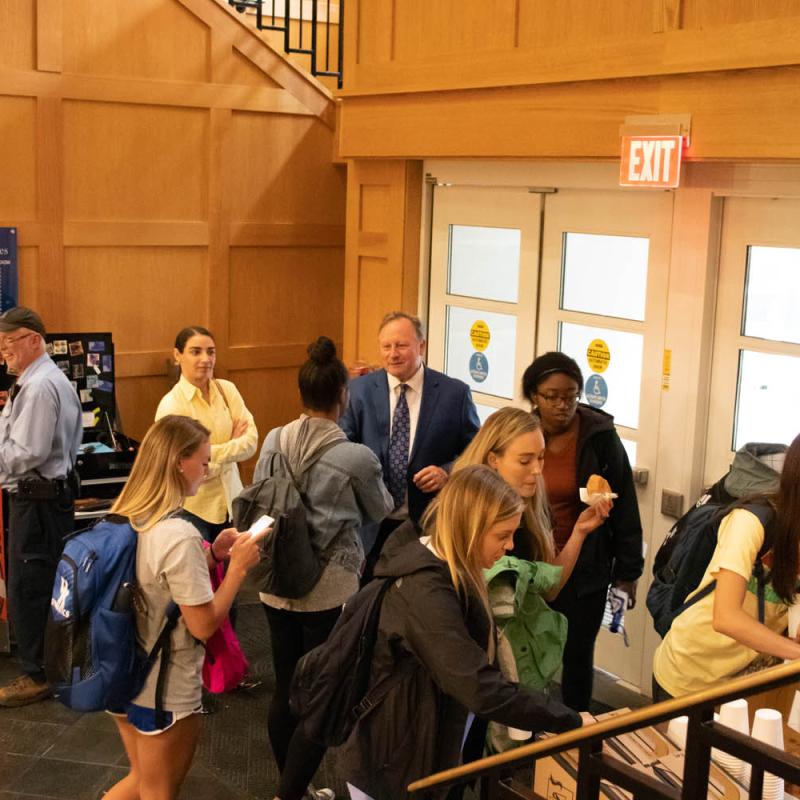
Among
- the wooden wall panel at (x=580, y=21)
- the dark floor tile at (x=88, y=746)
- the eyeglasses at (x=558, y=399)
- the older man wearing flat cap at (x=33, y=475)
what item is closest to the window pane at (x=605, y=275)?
the wooden wall panel at (x=580, y=21)

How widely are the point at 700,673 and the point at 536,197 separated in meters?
2.94

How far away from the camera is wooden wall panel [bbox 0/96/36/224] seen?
21.6 feet

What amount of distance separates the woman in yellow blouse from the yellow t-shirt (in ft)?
8.27

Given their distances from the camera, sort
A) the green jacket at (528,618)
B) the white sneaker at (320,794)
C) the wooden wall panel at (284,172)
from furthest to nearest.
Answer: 1. the wooden wall panel at (284,172)
2. the white sneaker at (320,794)
3. the green jacket at (528,618)

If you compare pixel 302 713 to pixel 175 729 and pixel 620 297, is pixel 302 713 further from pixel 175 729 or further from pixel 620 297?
pixel 620 297

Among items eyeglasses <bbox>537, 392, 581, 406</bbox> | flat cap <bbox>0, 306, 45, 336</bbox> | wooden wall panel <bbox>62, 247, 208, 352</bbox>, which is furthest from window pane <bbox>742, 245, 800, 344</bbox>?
wooden wall panel <bbox>62, 247, 208, 352</bbox>

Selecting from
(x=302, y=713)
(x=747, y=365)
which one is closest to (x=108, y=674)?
(x=302, y=713)

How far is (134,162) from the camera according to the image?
7062mm

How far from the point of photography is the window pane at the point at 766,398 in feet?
15.3

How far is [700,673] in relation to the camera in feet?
11.1

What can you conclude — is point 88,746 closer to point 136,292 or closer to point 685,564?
point 685,564

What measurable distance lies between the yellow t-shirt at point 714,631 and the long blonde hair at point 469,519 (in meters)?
0.60

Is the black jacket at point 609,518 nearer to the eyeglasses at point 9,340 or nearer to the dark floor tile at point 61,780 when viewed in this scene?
the dark floor tile at point 61,780

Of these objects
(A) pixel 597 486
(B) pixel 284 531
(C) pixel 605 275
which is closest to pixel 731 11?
(C) pixel 605 275
